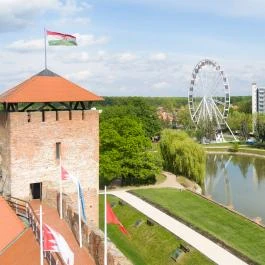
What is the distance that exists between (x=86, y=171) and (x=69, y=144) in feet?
4.35

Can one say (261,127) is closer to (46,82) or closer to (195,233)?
(195,233)

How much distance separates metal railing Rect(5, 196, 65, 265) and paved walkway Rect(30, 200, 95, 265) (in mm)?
416

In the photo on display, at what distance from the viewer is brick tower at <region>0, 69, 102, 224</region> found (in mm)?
15609

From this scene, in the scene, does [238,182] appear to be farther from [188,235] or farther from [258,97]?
[258,97]

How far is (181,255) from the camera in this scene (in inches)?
879

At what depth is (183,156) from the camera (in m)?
45.7

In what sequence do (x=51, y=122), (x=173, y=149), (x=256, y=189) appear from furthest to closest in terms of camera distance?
(x=173, y=149) < (x=256, y=189) < (x=51, y=122)

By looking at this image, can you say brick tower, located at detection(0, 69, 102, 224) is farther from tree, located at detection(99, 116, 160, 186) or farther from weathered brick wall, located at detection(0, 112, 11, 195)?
tree, located at detection(99, 116, 160, 186)

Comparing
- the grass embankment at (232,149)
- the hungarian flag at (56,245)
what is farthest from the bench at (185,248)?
the grass embankment at (232,149)

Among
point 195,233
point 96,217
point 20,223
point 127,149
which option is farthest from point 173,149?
point 20,223

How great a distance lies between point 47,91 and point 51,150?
7.41 feet

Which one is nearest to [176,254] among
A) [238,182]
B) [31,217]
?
[31,217]

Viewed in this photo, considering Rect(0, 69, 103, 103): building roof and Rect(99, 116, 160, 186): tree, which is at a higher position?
Rect(0, 69, 103, 103): building roof

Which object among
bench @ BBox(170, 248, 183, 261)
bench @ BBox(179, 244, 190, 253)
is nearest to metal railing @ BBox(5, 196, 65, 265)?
bench @ BBox(170, 248, 183, 261)
